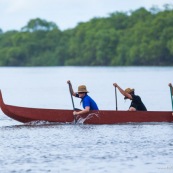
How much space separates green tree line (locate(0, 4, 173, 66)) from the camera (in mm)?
150000

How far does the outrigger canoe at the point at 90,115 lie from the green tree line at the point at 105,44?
374ft

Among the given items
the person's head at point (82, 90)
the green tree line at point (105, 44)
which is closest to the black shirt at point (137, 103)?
the person's head at point (82, 90)

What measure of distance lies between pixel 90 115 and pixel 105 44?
13039 centimetres

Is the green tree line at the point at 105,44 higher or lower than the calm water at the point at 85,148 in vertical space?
higher

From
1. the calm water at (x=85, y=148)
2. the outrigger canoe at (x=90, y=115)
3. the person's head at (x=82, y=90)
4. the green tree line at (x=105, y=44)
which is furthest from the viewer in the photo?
the green tree line at (x=105, y=44)

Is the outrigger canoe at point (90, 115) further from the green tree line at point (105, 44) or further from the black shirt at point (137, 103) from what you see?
the green tree line at point (105, 44)

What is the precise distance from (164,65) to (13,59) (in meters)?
44.5

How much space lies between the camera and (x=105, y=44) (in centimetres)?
15950

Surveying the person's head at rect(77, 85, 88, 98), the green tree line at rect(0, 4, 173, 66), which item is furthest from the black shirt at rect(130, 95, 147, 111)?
the green tree line at rect(0, 4, 173, 66)

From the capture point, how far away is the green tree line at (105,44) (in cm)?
15000

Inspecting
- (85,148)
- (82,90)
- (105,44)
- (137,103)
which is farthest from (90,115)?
(105,44)

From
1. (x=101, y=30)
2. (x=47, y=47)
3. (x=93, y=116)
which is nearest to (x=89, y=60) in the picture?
(x=101, y=30)

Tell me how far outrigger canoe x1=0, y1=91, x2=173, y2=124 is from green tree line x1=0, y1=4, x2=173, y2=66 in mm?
114107

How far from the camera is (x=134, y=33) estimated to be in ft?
524
